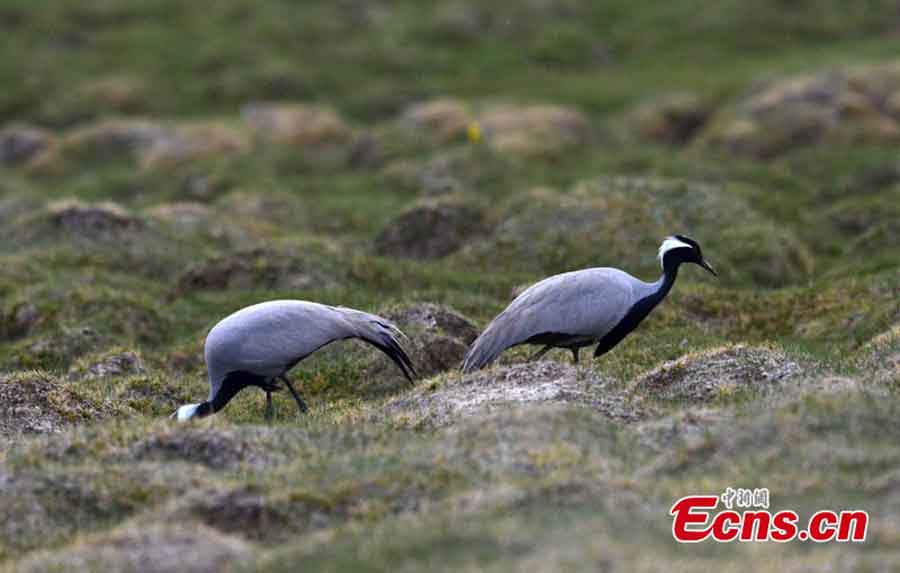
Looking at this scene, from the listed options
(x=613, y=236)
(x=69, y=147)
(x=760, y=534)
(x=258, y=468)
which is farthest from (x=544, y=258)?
(x=69, y=147)

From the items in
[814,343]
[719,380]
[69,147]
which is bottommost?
[69,147]

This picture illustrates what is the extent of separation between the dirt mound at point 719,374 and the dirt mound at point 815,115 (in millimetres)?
16396

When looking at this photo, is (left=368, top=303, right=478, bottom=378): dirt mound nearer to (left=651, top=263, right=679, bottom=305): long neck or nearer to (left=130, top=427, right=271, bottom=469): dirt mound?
(left=651, top=263, right=679, bottom=305): long neck

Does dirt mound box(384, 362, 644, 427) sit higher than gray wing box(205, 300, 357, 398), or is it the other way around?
gray wing box(205, 300, 357, 398)

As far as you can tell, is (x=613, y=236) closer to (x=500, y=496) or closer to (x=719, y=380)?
(x=719, y=380)

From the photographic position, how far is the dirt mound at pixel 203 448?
10367 millimetres

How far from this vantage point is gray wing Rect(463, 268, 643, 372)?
1308cm

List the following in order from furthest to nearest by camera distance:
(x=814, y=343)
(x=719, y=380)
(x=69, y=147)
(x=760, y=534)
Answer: (x=69, y=147) → (x=814, y=343) → (x=719, y=380) → (x=760, y=534)

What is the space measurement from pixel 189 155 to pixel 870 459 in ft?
73.3

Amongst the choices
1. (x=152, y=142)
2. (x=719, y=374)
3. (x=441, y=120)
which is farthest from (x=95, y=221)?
(x=441, y=120)

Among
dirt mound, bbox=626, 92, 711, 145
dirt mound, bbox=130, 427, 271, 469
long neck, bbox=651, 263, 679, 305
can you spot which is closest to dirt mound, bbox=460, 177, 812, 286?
long neck, bbox=651, 263, 679, 305

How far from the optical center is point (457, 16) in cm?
4016

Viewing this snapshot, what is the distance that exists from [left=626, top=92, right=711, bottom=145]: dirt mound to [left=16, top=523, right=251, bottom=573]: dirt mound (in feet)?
77.0

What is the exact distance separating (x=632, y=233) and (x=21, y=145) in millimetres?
17061
